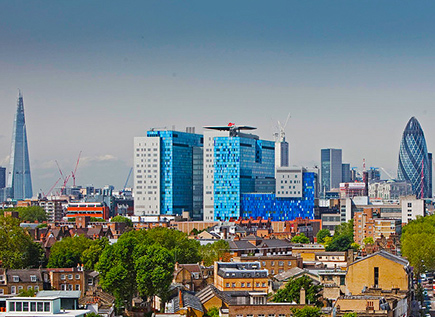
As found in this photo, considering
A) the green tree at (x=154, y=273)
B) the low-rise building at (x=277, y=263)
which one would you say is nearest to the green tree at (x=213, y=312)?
the green tree at (x=154, y=273)

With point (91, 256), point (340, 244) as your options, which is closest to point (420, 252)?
point (91, 256)

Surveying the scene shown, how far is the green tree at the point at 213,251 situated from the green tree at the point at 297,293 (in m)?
35.8

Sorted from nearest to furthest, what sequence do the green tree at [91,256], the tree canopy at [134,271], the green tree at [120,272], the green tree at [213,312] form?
the green tree at [213,312] < the tree canopy at [134,271] < the green tree at [120,272] < the green tree at [91,256]

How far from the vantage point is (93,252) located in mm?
102500

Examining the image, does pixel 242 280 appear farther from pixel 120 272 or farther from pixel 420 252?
pixel 420 252

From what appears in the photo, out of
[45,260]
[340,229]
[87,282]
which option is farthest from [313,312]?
[340,229]

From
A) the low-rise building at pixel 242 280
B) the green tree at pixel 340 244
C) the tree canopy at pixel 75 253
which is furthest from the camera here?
the green tree at pixel 340 244

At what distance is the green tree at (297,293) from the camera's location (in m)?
69.8

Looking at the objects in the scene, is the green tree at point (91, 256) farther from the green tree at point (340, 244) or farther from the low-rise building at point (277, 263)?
the green tree at point (340, 244)

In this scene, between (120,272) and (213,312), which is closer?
(213,312)

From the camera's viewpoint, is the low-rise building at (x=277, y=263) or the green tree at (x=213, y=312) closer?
the green tree at (x=213, y=312)

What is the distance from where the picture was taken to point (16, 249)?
338 ft

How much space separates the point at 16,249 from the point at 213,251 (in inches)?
899

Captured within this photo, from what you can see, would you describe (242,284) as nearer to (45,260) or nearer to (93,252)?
(93,252)
